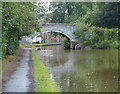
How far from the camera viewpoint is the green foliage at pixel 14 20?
1148 centimetres

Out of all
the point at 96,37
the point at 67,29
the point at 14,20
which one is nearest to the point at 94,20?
the point at 14,20

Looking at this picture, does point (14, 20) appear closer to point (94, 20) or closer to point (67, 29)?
point (94, 20)

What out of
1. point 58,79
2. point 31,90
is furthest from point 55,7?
point 31,90

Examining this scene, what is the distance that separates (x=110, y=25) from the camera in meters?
16.4

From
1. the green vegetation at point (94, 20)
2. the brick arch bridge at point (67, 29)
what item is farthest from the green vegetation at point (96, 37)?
the brick arch bridge at point (67, 29)

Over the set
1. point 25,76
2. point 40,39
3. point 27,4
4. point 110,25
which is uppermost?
point 27,4

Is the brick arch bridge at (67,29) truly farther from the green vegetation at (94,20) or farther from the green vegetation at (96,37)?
the green vegetation at (96,37)

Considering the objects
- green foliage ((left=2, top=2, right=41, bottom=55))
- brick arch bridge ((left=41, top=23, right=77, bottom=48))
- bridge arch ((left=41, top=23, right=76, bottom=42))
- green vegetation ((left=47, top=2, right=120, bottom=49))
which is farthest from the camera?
brick arch bridge ((left=41, top=23, right=77, bottom=48))

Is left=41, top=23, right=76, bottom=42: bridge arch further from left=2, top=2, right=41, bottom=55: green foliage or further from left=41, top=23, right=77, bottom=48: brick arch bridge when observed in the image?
left=2, top=2, right=41, bottom=55: green foliage

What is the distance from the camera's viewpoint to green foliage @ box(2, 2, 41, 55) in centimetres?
1148

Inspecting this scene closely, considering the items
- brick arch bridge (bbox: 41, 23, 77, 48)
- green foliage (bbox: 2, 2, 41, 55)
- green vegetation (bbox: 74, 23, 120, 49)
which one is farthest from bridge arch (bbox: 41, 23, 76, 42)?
green foliage (bbox: 2, 2, 41, 55)

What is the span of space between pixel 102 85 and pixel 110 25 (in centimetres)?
603

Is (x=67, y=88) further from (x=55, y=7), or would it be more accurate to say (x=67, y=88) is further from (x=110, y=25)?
(x=55, y=7)

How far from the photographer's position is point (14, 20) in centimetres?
1459
